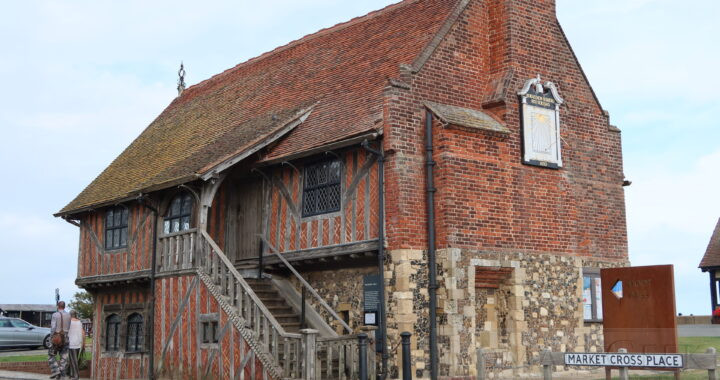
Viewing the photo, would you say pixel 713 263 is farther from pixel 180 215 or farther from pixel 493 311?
pixel 180 215

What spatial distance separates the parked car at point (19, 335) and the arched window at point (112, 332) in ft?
35.9

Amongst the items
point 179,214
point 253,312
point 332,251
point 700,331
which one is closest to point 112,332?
point 179,214

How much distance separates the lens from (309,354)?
14.7 m

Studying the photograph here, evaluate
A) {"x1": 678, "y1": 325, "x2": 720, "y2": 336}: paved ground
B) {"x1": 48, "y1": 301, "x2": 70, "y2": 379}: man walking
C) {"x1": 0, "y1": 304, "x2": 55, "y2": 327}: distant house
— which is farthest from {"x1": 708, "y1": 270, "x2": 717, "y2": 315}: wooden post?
{"x1": 0, "y1": 304, "x2": 55, "y2": 327}: distant house

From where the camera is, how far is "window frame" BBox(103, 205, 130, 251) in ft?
73.4

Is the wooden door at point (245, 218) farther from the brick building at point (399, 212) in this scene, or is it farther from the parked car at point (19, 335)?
the parked car at point (19, 335)

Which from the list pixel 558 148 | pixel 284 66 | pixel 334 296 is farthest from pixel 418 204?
pixel 284 66

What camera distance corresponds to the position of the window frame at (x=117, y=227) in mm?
22359

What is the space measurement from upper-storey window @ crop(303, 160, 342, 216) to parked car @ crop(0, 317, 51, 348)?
1917cm

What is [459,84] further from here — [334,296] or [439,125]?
[334,296]

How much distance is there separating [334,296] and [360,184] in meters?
2.36

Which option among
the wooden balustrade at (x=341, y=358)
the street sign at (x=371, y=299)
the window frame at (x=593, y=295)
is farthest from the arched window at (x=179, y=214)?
the window frame at (x=593, y=295)

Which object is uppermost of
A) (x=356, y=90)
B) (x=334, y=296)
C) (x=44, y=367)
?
(x=356, y=90)

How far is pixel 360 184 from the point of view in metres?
16.6
